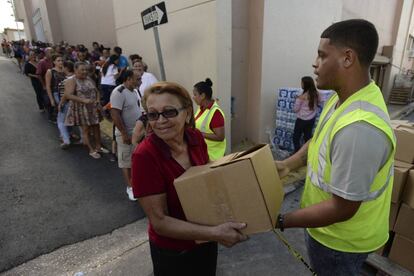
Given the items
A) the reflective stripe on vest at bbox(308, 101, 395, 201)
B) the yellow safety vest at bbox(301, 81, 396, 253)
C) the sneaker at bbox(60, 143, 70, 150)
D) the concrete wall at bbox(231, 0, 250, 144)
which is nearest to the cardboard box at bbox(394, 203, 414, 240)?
the yellow safety vest at bbox(301, 81, 396, 253)

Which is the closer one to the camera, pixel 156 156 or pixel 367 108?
pixel 367 108

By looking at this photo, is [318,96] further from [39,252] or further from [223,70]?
[39,252]

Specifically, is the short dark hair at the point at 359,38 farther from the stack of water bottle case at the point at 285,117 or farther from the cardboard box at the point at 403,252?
the stack of water bottle case at the point at 285,117

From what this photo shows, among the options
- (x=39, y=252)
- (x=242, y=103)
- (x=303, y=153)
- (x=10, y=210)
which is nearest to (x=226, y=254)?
(x=303, y=153)

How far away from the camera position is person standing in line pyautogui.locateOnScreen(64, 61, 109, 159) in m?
4.80

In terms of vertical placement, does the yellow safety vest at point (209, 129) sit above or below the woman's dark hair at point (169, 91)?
below

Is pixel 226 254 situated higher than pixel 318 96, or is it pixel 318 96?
pixel 318 96

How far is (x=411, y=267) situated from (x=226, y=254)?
166 centimetres

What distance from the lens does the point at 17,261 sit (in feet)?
8.86

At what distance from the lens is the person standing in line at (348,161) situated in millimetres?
1111

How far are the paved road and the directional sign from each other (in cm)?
261

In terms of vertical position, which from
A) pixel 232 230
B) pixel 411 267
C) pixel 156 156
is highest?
pixel 156 156

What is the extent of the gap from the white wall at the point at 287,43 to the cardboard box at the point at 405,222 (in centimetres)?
406

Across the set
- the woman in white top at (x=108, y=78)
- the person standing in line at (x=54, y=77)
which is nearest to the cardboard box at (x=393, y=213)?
the person standing in line at (x=54, y=77)
